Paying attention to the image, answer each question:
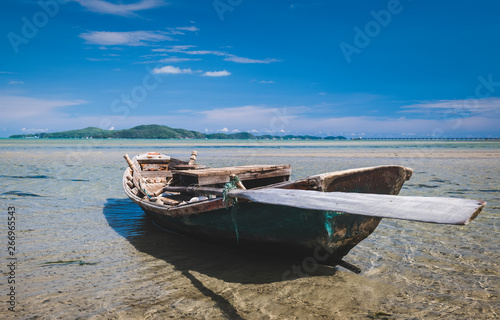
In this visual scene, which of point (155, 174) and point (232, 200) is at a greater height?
point (232, 200)

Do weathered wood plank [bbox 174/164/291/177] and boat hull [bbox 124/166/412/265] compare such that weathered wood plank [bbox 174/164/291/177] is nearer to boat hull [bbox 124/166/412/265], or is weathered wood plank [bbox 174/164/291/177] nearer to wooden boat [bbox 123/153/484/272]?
wooden boat [bbox 123/153/484/272]

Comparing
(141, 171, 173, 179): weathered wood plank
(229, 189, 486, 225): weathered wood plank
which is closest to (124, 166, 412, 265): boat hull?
(229, 189, 486, 225): weathered wood plank

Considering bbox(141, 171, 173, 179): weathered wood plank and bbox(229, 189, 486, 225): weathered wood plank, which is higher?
bbox(229, 189, 486, 225): weathered wood plank

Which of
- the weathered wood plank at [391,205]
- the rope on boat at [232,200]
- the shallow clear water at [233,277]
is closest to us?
the weathered wood plank at [391,205]

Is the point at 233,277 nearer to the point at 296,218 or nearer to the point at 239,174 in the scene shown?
the point at 296,218

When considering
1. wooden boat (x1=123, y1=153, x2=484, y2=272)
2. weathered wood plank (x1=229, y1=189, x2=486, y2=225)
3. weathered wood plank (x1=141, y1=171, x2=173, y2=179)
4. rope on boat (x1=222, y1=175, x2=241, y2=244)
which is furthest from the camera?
weathered wood plank (x1=141, y1=171, x2=173, y2=179)

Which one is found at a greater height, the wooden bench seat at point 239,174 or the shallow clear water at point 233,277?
the wooden bench seat at point 239,174

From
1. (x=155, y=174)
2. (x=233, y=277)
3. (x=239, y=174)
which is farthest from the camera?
(x=155, y=174)

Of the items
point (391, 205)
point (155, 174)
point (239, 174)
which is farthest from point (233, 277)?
point (155, 174)

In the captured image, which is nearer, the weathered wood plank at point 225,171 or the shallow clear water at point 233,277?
the shallow clear water at point 233,277

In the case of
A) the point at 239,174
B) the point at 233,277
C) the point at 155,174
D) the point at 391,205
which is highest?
the point at 391,205

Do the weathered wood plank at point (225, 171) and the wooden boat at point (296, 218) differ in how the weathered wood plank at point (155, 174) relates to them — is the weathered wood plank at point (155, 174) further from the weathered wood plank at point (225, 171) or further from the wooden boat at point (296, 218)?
the wooden boat at point (296, 218)

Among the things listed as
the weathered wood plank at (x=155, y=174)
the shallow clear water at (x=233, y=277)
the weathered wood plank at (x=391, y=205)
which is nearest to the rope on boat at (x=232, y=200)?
the weathered wood plank at (x=391, y=205)

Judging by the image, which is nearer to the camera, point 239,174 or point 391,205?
point 391,205
